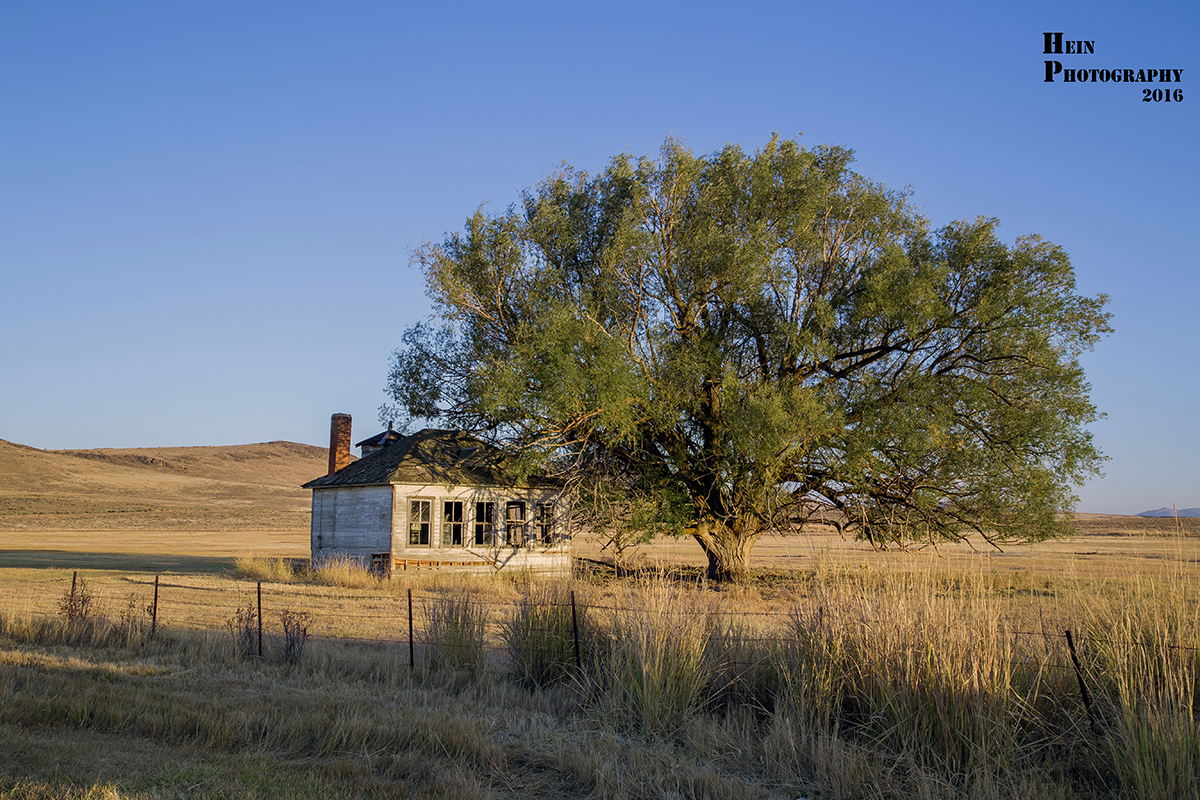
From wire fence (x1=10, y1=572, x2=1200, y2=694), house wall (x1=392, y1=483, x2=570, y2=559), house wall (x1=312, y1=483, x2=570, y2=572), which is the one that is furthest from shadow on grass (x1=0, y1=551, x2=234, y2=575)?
house wall (x1=392, y1=483, x2=570, y2=559)

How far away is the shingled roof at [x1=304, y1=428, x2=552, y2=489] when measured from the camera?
85.3 ft

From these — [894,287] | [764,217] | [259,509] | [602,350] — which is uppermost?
[764,217]

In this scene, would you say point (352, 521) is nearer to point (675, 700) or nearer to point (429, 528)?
point (429, 528)

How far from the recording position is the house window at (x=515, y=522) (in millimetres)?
27750

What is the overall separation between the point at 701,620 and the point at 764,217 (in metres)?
16.3

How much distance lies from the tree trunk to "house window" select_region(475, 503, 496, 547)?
6.80 m

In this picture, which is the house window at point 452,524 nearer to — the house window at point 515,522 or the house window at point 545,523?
the house window at point 515,522

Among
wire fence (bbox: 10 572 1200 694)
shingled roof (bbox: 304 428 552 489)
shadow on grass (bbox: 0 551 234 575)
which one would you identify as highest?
shingled roof (bbox: 304 428 552 489)

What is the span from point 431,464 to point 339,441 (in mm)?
6856

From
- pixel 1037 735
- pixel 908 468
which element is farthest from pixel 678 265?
pixel 1037 735

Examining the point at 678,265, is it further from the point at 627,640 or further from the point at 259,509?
the point at 259,509

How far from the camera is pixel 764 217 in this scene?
75.2ft

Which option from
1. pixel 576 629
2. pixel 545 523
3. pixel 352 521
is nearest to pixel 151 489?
pixel 352 521

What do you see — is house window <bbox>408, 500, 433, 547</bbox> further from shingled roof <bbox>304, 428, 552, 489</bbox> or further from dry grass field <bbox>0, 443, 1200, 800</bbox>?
dry grass field <bbox>0, 443, 1200, 800</bbox>
